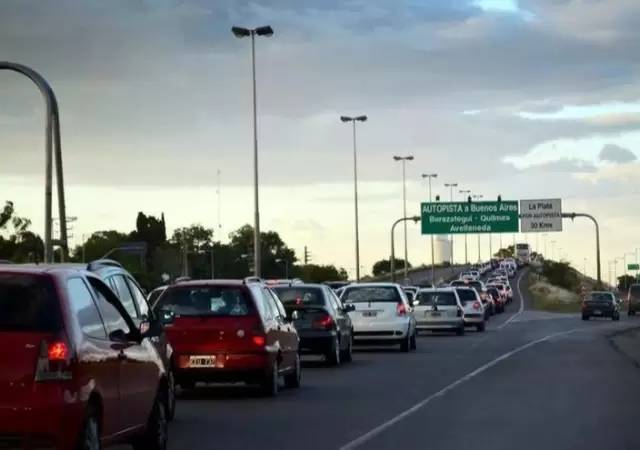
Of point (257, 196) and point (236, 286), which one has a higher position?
point (257, 196)

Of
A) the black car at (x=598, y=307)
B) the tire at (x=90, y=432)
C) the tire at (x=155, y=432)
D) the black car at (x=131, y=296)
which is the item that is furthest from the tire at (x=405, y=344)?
the black car at (x=598, y=307)

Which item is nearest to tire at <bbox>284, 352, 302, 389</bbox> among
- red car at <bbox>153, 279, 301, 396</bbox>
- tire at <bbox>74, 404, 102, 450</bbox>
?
red car at <bbox>153, 279, 301, 396</bbox>

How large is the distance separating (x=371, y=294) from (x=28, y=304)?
26798mm

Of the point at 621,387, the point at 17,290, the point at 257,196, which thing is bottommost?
the point at 621,387

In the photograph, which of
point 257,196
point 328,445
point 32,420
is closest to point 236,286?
point 328,445

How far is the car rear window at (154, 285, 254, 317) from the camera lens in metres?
20.6

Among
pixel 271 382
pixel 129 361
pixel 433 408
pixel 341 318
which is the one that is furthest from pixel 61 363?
pixel 341 318

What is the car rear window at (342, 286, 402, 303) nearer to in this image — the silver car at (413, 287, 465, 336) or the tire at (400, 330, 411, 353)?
the tire at (400, 330, 411, 353)

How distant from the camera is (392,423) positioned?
55.5 feet

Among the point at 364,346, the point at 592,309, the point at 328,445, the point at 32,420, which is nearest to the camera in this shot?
the point at 32,420

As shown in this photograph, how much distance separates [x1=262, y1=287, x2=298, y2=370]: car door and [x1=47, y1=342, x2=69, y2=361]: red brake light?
11333 millimetres

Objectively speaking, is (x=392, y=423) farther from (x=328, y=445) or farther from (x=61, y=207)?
(x=61, y=207)

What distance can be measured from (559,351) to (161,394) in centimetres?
2396

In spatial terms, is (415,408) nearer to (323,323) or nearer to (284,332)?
(284,332)
